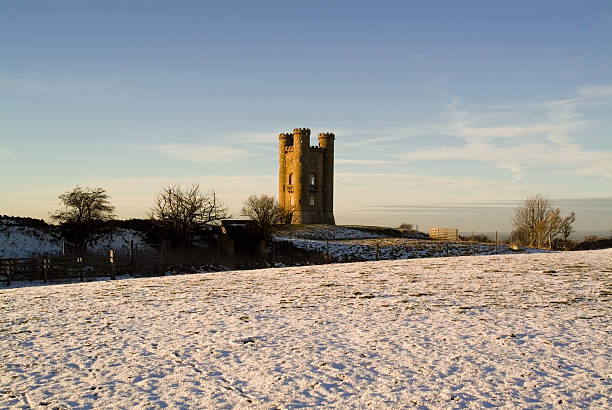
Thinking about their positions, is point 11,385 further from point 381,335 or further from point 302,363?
point 381,335

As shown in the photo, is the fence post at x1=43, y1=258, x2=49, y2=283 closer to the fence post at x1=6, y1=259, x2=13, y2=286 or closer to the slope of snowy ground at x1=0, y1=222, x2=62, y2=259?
the fence post at x1=6, y1=259, x2=13, y2=286

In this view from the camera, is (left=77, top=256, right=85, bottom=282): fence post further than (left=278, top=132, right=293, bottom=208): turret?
No

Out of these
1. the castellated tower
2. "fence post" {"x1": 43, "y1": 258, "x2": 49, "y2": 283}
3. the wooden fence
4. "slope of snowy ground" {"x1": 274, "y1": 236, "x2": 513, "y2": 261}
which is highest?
the castellated tower

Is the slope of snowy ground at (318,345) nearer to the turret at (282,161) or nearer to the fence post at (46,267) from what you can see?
the fence post at (46,267)

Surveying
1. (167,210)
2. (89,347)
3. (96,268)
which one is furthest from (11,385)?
(167,210)

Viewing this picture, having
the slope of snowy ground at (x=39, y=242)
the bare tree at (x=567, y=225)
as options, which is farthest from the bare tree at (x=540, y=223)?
the slope of snowy ground at (x=39, y=242)

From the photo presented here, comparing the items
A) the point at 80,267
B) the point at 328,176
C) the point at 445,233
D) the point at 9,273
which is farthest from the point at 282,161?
the point at 9,273

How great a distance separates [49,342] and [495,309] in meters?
11.5

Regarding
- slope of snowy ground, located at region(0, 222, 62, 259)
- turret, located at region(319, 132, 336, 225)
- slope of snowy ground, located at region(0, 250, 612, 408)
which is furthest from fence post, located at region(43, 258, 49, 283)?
turret, located at region(319, 132, 336, 225)

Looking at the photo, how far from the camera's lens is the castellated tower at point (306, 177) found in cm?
7662

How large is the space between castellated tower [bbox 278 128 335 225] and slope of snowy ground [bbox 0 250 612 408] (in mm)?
58236

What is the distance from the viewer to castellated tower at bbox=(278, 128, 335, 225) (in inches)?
3017

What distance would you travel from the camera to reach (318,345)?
427 inches

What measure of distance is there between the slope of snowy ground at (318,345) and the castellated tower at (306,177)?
5824 cm
